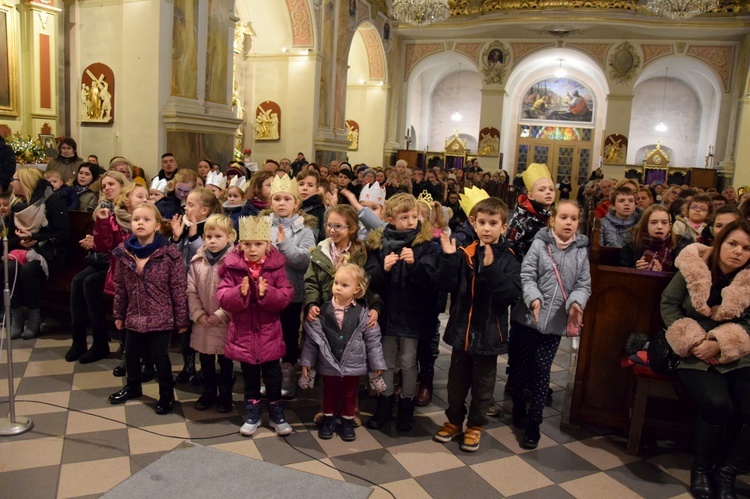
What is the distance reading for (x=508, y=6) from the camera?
2123 centimetres

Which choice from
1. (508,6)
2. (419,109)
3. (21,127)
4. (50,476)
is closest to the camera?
(50,476)

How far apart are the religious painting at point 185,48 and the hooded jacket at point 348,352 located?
7597 millimetres

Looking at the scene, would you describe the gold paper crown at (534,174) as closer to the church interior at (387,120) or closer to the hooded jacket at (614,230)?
the church interior at (387,120)

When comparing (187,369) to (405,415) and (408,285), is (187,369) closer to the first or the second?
(405,415)

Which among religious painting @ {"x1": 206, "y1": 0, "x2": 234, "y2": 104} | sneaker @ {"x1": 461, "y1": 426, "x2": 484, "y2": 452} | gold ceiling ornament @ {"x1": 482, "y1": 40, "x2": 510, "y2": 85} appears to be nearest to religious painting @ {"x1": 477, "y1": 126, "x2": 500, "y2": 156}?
gold ceiling ornament @ {"x1": 482, "y1": 40, "x2": 510, "y2": 85}

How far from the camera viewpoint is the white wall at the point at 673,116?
1022 inches

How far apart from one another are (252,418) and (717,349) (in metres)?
2.83

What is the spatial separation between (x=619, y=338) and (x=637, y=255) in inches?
27.8

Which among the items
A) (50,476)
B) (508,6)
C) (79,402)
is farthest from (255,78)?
(50,476)

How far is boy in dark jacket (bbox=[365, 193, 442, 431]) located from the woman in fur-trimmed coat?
1501 mm

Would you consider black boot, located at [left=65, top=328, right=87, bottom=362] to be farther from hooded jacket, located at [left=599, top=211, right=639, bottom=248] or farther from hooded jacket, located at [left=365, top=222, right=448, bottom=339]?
hooded jacket, located at [left=599, top=211, right=639, bottom=248]

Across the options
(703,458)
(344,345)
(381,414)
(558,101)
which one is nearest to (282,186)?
(344,345)

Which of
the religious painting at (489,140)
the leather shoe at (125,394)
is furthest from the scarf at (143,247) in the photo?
the religious painting at (489,140)

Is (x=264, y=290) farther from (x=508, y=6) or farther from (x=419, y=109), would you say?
(x=419, y=109)
